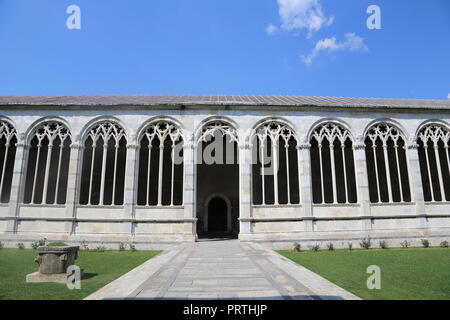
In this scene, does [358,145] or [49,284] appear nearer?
[49,284]

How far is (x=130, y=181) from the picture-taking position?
15.2 m

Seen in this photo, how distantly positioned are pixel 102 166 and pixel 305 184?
12.0 m

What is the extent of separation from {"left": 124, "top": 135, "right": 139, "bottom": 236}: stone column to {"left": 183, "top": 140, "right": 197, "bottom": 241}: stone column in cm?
291

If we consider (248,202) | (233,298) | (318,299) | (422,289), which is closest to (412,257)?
(422,289)

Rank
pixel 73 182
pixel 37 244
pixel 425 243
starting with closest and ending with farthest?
pixel 37 244 < pixel 425 243 < pixel 73 182

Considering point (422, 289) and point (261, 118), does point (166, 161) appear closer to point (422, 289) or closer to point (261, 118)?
point (261, 118)

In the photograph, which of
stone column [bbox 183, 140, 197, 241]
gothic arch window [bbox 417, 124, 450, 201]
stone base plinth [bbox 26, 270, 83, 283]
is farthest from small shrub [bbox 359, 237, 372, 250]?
stone base plinth [bbox 26, 270, 83, 283]

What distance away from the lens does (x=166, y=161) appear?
20797 millimetres

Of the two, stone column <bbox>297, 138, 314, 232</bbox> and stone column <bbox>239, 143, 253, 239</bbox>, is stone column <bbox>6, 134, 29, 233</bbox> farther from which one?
stone column <bbox>297, 138, 314, 232</bbox>

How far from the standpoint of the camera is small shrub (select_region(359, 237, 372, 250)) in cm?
1438

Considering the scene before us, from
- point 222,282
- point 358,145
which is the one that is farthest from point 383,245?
point 222,282

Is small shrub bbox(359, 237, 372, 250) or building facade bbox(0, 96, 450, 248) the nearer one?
small shrub bbox(359, 237, 372, 250)

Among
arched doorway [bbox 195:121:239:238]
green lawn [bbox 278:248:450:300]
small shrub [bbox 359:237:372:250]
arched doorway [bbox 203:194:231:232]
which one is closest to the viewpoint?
green lawn [bbox 278:248:450:300]

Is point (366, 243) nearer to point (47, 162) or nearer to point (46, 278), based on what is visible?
point (46, 278)
